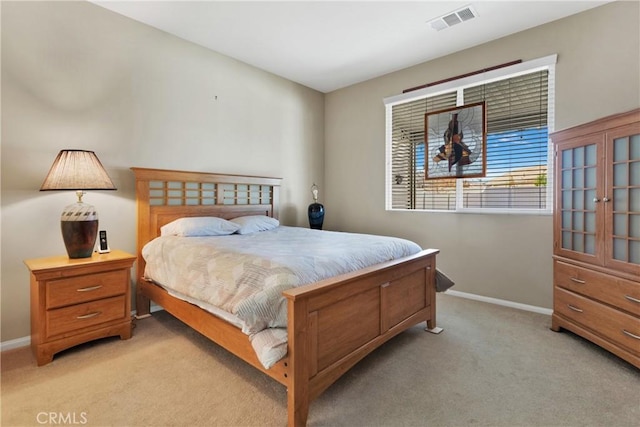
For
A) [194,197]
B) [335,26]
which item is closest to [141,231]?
[194,197]

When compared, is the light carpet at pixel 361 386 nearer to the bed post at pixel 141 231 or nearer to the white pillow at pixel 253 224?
the bed post at pixel 141 231

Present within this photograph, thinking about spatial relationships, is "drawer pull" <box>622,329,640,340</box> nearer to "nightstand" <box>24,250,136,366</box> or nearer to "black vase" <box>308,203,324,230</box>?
"black vase" <box>308,203,324,230</box>

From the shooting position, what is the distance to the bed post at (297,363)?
1499 mm

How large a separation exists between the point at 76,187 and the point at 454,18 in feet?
11.4

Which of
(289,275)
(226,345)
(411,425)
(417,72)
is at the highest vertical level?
(417,72)

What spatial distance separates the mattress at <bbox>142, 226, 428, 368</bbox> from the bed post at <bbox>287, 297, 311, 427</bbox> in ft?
0.23

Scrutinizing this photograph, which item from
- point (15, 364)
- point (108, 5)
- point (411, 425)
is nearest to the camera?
point (411, 425)

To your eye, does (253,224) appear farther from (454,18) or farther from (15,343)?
(454,18)

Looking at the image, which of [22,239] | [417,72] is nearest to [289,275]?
[22,239]

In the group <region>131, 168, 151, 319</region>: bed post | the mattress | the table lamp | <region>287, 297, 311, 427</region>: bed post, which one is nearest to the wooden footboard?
<region>287, 297, 311, 427</region>: bed post

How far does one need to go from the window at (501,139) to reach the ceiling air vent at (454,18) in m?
0.69

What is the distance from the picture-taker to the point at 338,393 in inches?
71.1

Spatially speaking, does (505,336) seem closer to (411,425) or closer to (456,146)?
(411,425)

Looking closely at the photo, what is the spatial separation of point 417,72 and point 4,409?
15.1 feet
